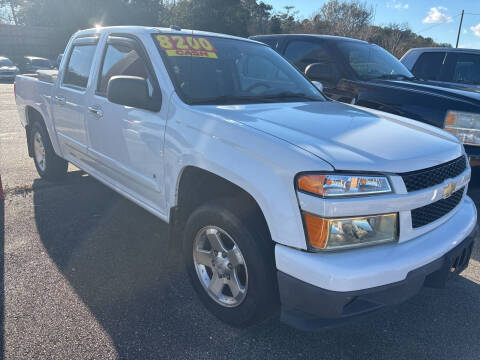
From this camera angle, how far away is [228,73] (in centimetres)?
317

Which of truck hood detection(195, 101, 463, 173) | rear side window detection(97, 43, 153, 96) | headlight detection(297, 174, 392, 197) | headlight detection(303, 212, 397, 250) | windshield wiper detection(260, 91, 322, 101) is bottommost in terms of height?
headlight detection(303, 212, 397, 250)

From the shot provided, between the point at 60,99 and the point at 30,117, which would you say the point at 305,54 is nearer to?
the point at 60,99

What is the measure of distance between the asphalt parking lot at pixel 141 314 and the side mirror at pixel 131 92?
1.30 m

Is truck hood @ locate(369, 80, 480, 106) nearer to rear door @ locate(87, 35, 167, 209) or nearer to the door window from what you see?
the door window

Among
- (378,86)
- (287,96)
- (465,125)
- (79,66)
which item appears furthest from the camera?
(378,86)

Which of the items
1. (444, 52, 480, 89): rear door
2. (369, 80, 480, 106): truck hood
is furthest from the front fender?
(444, 52, 480, 89): rear door

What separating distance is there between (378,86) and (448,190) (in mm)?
2601

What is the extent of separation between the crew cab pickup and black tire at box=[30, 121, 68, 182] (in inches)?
130

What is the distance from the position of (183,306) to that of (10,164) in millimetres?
4560

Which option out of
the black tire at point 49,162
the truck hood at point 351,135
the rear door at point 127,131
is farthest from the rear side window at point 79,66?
the truck hood at point 351,135

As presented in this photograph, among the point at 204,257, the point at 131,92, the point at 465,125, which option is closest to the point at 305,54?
the point at 465,125

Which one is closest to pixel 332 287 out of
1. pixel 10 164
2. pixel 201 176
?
pixel 201 176

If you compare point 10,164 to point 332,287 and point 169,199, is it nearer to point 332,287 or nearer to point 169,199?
point 169,199

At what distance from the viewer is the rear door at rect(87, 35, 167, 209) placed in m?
2.86
